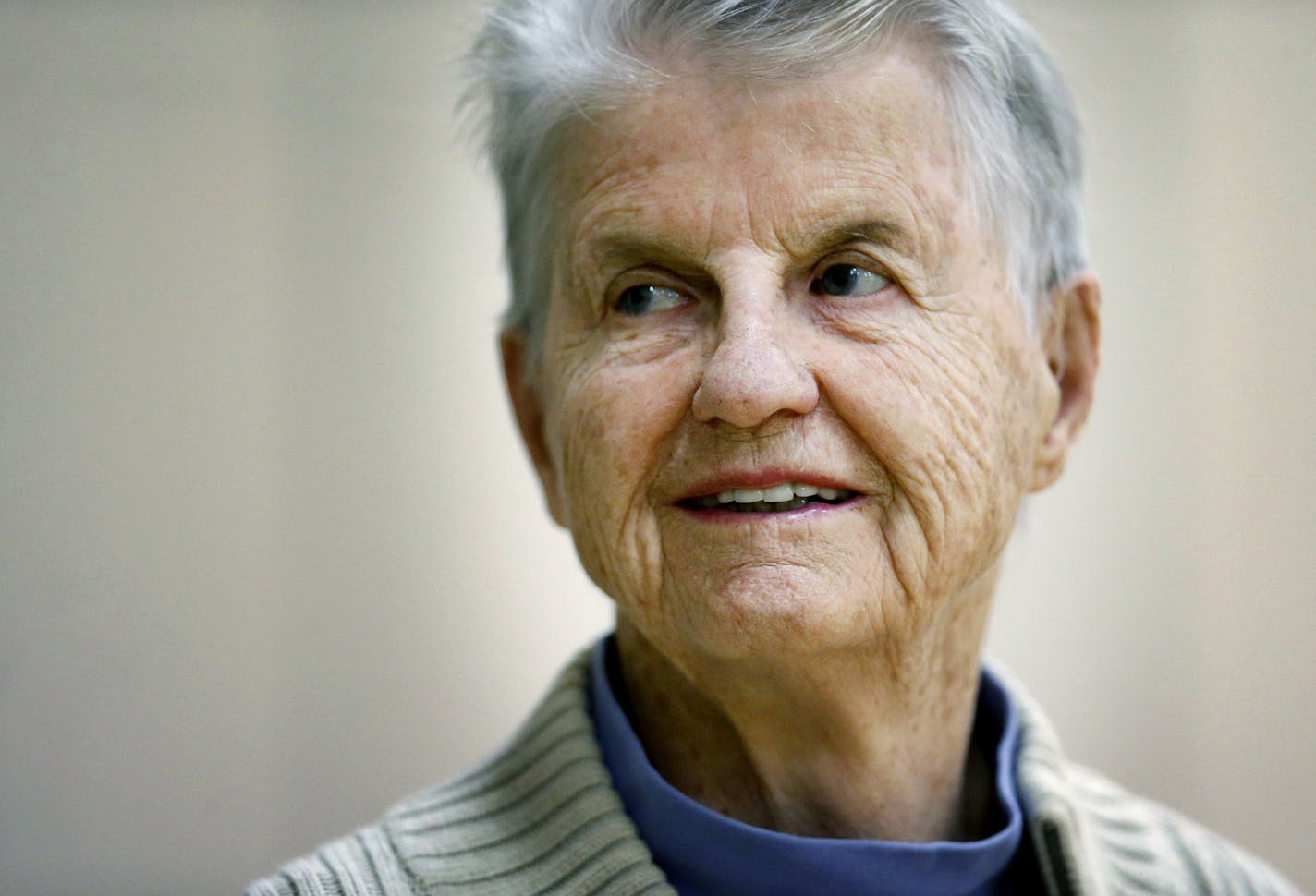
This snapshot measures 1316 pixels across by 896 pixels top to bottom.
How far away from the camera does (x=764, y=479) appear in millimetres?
1290

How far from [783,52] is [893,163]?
157 mm

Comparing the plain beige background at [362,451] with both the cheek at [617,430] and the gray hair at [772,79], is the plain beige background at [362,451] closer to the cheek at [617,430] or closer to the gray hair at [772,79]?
the gray hair at [772,79]

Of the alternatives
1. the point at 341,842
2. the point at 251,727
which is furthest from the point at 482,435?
the point at 341,842

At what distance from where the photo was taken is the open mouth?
4.28 feet

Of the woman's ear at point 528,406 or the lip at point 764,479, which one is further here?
the woman's ear at point 528,406

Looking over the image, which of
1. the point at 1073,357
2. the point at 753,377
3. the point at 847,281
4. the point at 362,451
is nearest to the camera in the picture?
the point at 753,377

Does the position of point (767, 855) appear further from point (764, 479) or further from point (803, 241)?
point (803, 241)

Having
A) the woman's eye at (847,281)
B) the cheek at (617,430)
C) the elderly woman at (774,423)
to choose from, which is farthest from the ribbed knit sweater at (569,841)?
the woman's eye at (847,281)

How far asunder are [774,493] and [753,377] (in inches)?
5.0

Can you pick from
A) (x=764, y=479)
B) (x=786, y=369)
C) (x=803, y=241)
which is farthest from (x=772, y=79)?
(x=764, y=479)

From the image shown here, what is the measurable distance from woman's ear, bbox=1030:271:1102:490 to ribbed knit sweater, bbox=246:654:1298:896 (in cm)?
37

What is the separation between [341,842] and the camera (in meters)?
1.45

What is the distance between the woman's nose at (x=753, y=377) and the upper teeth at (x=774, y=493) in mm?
71

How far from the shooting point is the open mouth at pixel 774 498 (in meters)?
1.31
